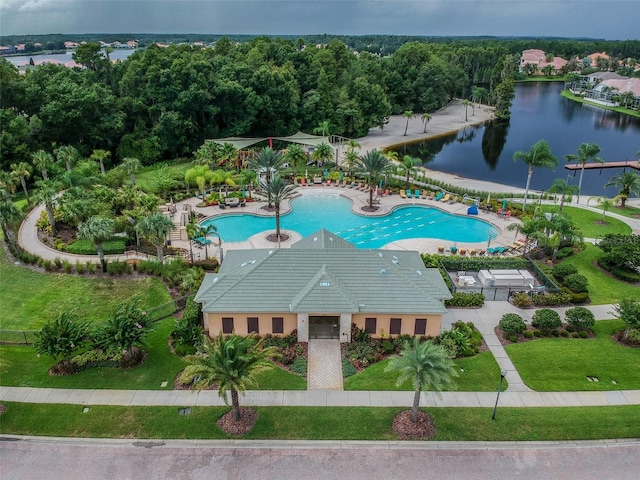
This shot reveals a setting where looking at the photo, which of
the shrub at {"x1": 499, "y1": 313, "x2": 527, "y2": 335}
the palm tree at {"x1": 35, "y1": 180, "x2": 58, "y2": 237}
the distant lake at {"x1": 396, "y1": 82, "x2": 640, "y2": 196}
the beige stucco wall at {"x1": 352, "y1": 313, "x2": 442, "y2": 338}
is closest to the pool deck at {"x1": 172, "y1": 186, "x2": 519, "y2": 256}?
the palm tree at {"x1": 35, "y1": 180, "x2": 58, "y2": 237}

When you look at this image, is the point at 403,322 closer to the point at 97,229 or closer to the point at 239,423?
the point at 239,423

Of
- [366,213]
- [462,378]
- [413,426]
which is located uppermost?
[366,213]

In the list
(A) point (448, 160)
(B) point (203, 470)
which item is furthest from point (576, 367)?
(A) point (448, 160)

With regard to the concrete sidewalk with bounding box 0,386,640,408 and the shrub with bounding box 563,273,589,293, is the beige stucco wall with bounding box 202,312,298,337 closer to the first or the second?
the concrete sidewalk with bounding box 0,386,640,408

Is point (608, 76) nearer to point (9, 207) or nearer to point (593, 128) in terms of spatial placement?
point (593, 128)

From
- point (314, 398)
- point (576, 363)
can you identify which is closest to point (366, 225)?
point (576, 363)

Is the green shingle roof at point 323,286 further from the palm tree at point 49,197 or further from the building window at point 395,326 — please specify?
the palm tree at point 49,197
